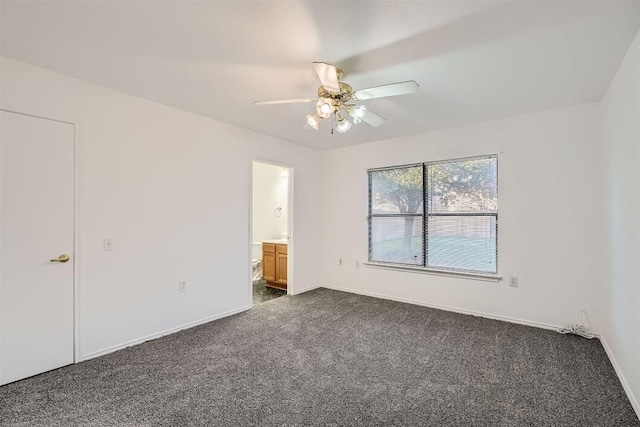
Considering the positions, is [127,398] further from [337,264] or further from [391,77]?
[337,264]

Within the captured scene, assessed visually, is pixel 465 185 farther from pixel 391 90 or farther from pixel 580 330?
pixel 391 90

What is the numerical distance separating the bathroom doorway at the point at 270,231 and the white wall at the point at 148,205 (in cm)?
108

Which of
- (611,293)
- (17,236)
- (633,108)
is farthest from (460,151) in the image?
(17,236)

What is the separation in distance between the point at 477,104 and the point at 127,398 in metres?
3.97

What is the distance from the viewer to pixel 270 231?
20.7 ft

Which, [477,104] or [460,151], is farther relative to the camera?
[460,151]

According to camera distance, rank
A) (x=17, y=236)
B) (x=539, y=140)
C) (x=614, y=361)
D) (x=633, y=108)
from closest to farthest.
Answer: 1. (x=633, y=108)
2. (x=17, y=236)
3. (x=614, y=361)
4. (x=539, y=140)

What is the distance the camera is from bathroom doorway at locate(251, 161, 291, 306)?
5.05 meters

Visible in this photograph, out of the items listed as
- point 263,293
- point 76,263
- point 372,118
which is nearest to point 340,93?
point 372,118

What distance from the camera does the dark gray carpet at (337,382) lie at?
1870 millimetres

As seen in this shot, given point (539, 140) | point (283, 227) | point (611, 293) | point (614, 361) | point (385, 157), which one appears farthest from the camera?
point (283, 227)

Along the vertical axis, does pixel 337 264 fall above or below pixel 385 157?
below

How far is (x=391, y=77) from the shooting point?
247cm

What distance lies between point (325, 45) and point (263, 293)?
155 inches
